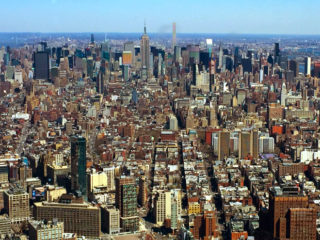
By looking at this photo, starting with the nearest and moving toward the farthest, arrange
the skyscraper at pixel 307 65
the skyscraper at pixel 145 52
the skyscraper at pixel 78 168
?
the skyscraper at pixel 78 168, the skyscraper at pixel 307 65, the skyscraper at pixel 145 52

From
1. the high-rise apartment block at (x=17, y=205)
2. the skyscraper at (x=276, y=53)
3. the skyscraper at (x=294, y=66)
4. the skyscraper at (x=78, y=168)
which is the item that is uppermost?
the skyscraper at (x=276, y=53)

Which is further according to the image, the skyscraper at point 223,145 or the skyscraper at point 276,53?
the skyscraper at point 276,53

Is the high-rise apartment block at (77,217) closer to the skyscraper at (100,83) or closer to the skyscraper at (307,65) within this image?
the skyscraper at (100,83)

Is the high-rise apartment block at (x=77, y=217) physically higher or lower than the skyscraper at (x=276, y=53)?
lower

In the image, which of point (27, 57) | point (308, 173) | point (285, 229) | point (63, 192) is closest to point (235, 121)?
point (308, 173)

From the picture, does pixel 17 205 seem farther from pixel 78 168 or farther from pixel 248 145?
pixel 248 145

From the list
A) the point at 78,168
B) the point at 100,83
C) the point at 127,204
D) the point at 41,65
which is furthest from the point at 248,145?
the point at 41,65

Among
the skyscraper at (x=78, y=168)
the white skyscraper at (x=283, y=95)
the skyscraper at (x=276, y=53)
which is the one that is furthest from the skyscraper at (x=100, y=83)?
the skyscraper at (x=78, y=168)
